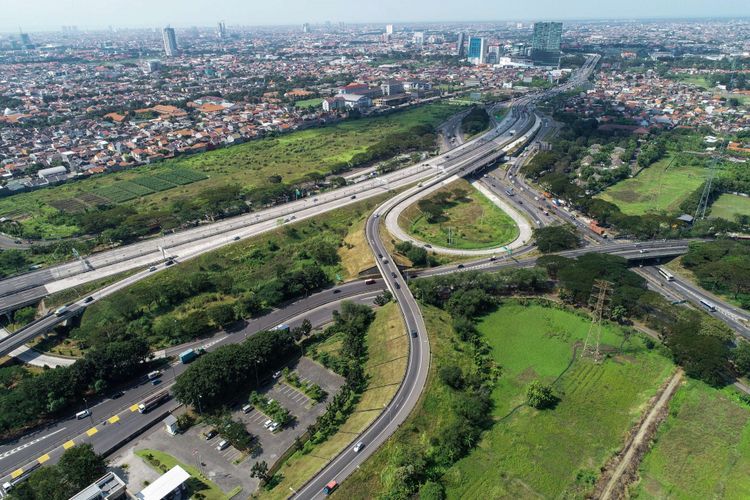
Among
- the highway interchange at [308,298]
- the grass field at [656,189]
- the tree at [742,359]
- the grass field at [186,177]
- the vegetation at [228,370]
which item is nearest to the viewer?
the highway interchange at [308,298]

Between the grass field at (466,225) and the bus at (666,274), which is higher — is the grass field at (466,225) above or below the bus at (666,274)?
above

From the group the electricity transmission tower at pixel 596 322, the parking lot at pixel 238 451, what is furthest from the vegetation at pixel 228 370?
the electricity transmission tower at pixel 596 322

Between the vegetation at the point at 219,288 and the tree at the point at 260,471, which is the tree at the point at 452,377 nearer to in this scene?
the tree at the point at 260,471

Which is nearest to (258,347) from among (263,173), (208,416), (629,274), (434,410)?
(208,416)

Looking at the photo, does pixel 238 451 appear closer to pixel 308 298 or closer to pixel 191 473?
pixel 191 473

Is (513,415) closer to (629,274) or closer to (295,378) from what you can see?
(295,378)

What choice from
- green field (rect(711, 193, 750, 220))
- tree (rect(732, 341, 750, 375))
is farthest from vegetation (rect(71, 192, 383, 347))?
green field (rect(711, 193, 750, 220))
